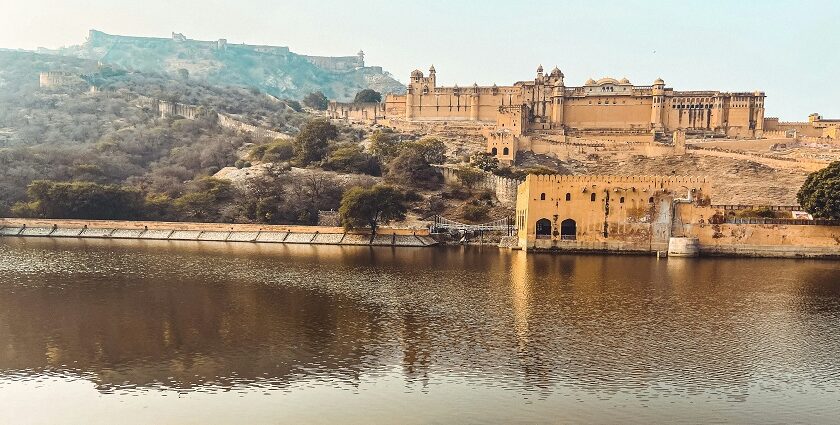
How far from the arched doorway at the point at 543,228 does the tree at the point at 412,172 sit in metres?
17.8

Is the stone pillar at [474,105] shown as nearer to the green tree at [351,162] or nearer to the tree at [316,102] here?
the green tree at [351,162]

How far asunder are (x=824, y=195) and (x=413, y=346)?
2931 cm

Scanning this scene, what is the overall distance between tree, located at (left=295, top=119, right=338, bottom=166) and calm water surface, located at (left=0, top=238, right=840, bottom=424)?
103 feet

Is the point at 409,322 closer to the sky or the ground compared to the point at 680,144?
closer to the ground

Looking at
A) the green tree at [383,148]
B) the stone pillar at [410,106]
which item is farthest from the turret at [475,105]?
the green tree at [383,148]

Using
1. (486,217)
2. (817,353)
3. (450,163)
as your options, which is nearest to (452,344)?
(817,353)

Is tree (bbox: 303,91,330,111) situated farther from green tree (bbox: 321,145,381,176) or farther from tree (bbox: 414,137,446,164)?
green tree (bbox: 321,145,381,176)

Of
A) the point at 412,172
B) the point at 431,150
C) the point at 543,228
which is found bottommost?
the point at 543,228

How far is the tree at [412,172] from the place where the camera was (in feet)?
186

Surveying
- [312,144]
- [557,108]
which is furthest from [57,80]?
[557,108]

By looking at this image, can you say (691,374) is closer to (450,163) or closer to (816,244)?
(816,244)

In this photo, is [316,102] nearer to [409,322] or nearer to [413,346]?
[409,322]

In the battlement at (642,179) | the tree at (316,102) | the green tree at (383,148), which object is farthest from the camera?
the tree at (316,102)

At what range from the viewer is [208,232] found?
158ft
